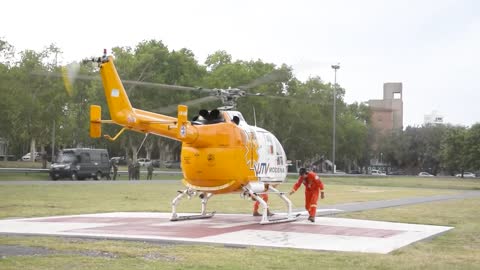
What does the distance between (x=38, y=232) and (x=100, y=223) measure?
272cm

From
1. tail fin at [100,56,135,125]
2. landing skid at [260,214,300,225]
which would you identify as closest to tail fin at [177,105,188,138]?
tail fin at [100,56,135,125]

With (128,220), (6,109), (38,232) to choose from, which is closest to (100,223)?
(128,220)

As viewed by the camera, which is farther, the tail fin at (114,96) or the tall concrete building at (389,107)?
the tall concrete building at (389,107)

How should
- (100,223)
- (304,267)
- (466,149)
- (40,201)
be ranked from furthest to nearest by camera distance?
(466,149), (40,201), (100,223), (304,267)

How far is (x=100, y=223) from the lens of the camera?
1720cm

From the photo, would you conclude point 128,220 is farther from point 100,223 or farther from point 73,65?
point 73,65

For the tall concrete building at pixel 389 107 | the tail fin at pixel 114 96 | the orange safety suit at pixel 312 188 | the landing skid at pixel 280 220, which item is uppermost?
the tall concrete building at pixel 389 107

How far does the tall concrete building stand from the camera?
146m

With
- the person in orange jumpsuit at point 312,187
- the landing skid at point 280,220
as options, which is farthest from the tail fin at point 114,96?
the person in orange jumpsuit at point 312,187

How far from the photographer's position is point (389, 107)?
506 feet

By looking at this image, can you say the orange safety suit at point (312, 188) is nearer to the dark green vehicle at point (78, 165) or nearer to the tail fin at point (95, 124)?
the tail fin at point (95, 124)

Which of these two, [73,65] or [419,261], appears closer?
[419,261]

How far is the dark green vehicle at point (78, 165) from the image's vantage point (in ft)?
148

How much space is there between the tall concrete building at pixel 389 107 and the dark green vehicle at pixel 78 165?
329 feet
